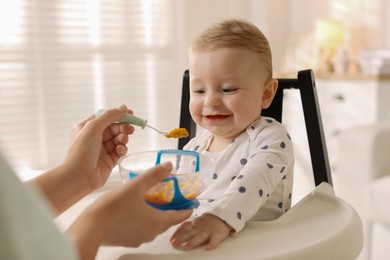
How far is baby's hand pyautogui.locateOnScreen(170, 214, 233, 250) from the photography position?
32.3 inches

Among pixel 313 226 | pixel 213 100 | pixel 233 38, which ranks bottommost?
pixel 313 226

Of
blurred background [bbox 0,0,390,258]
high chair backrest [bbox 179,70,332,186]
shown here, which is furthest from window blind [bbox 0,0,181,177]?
high chair backrest [bbox 179,70,332,186]

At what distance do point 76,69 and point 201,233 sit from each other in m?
2.43

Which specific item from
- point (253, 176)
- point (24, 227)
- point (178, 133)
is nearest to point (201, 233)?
point (253, 176)

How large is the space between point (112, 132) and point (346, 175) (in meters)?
1.78

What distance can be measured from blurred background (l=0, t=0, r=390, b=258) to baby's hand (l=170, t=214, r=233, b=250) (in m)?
1.94

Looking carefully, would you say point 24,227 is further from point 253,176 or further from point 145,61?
point 145,61

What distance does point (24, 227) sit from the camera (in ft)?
1.43

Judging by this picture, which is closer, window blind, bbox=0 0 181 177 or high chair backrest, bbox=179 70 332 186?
high chair backrest, bbox=179 70 332 186

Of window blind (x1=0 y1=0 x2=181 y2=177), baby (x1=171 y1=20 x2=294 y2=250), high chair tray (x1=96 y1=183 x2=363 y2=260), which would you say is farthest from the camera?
window blind (x1=0 y1=0 x2=181 y2=177)

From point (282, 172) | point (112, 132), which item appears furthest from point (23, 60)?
point (282, 172)

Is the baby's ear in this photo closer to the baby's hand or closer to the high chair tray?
the high chair tray

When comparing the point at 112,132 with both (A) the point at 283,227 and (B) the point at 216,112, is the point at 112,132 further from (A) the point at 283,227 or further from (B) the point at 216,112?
(A) the point at 283,227

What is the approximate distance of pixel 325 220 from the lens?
99 cm
